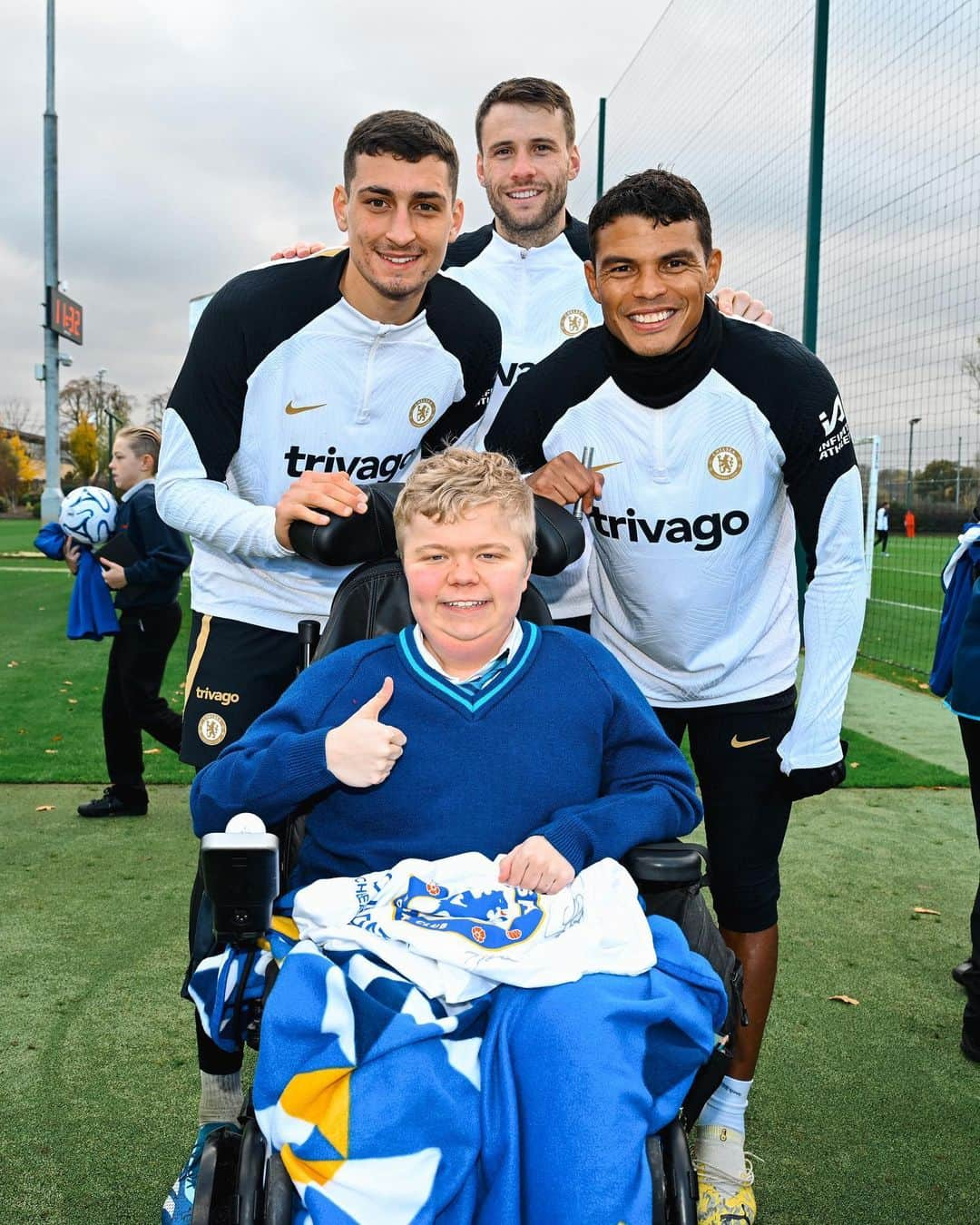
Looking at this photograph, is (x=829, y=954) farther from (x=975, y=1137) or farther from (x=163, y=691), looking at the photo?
(x=163, y=691)

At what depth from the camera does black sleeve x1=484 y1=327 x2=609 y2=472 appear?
251 cm

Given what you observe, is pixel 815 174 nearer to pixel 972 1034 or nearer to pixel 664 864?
pixel 972 1034

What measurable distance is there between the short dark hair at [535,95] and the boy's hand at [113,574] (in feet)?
9.30

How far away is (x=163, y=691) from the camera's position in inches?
307

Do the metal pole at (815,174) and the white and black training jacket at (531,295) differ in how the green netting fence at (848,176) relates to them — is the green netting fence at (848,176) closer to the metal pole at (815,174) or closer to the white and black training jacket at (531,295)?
the metal pole at (815,174)

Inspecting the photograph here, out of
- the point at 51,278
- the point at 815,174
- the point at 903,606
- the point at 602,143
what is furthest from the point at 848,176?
the point at 51,278

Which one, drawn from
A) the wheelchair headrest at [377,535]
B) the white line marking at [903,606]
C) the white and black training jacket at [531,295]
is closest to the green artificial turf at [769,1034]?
the wheelchair headrest at [377,535]

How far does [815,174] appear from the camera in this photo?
7.88 meters

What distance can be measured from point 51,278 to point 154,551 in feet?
73.8

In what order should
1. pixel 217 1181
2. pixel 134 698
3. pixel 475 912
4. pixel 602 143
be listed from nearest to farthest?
pixel 217 1181 < pixel 475 912 < pixel 134 698 < pixel 602 143

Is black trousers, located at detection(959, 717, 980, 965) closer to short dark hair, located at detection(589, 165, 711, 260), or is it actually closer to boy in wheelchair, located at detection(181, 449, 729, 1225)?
boy in wheelchair, located at detection(181, 449, 729, 1225)

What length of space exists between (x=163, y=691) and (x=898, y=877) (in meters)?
5.11

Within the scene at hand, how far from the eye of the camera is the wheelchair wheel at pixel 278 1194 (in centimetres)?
142

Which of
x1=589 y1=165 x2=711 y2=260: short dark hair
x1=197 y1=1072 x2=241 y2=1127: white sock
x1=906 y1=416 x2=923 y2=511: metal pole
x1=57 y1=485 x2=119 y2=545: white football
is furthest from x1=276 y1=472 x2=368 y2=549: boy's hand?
→ x1=906 y1=416 x2=923 y2=511: metal pole
